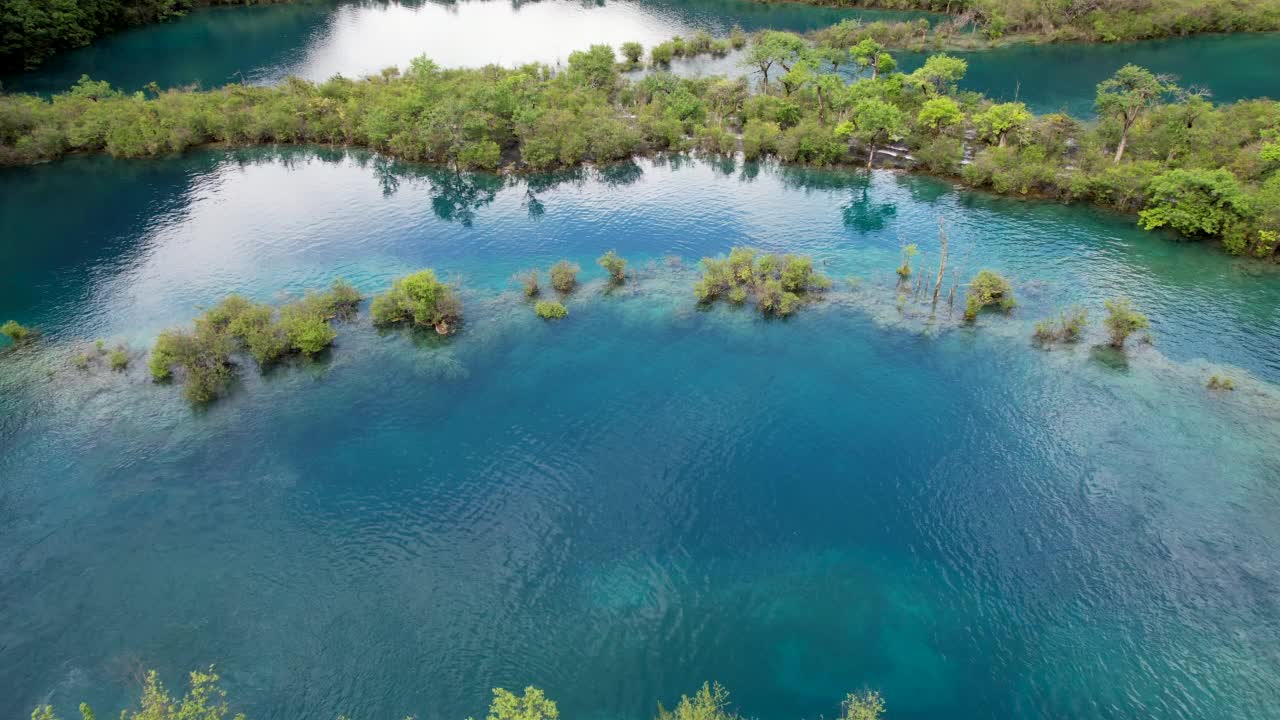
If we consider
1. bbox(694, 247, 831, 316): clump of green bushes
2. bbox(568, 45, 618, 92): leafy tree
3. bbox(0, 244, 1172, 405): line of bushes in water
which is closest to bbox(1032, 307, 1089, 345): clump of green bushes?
bbox(0, 244, 1172, 405): line of bushes in water

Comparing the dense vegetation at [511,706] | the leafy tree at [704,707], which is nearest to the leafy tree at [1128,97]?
the dense vegetation at [511,706]

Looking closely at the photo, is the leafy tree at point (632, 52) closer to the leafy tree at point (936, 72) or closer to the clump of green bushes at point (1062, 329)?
the leafy tree at point (936, 72)

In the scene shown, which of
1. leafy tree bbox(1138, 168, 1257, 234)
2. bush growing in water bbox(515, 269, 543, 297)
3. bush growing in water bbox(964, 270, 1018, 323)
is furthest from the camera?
bush growing in water bbox(515, 269, 543, 297)

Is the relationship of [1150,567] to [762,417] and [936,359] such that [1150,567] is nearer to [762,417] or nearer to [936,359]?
[936,359]

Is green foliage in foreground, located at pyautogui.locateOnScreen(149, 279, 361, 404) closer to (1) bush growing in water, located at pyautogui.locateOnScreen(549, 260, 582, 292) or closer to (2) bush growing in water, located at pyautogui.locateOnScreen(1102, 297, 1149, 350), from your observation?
(1) bush growing in water, located at pyautogui.locateOnScreen(549, 260, 582, 292)

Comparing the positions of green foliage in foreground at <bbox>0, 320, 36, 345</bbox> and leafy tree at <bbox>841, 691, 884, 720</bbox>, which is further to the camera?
green foliage in foreground at <bbox>0, 320, 36, 345</bbox>
